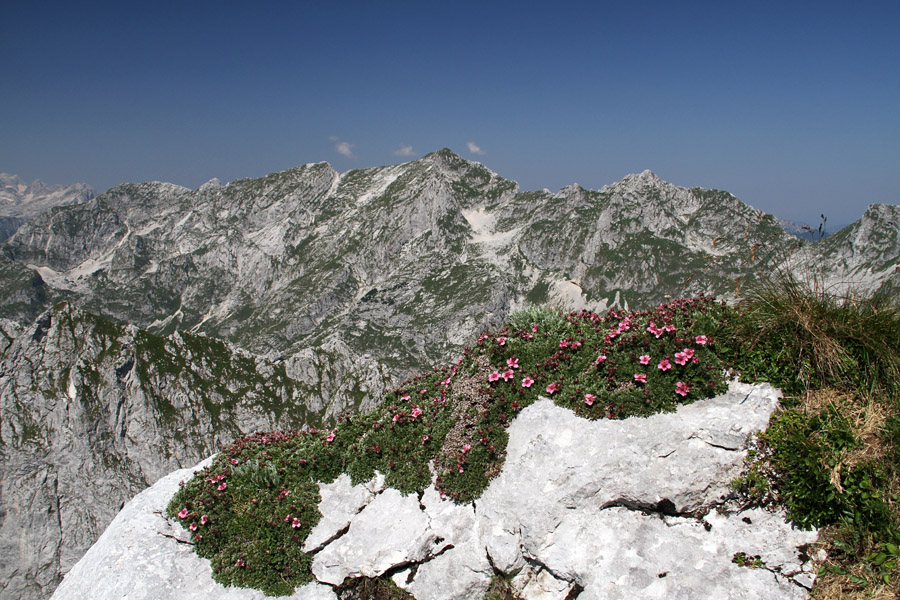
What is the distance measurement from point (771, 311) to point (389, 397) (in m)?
10.2

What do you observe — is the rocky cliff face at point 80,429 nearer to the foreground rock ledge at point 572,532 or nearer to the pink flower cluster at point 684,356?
the foreground rock ledge at point 572,532

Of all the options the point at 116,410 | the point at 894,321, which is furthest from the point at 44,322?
the point at 894,321

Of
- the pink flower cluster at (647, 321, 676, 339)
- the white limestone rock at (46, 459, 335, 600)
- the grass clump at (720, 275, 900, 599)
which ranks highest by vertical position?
the pink flower cluster at (647, 321, 676, 339)

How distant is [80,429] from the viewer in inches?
7151

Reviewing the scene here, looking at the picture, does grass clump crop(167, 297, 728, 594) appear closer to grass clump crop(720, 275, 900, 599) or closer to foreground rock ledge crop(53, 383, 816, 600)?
foreground rock ledge crop(53, 383, 816, 600)

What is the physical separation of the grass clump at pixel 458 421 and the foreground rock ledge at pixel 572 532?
1.22 feet

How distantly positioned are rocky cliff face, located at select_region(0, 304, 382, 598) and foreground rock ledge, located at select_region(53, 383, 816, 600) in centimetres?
19227

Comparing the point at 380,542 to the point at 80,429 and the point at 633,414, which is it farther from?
the point at 80,429

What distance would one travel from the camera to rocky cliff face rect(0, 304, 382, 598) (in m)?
167

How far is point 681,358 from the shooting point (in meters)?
9.92

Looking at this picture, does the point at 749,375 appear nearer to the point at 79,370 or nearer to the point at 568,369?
the point at 568,369

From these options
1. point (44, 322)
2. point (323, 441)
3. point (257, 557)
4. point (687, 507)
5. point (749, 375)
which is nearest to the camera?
point (687, 507)

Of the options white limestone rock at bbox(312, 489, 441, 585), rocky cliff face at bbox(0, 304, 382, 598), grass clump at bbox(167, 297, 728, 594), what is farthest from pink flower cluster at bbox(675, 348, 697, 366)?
rocky cliff face at bbox(0, 304, 382, 598)

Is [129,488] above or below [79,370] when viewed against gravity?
below
